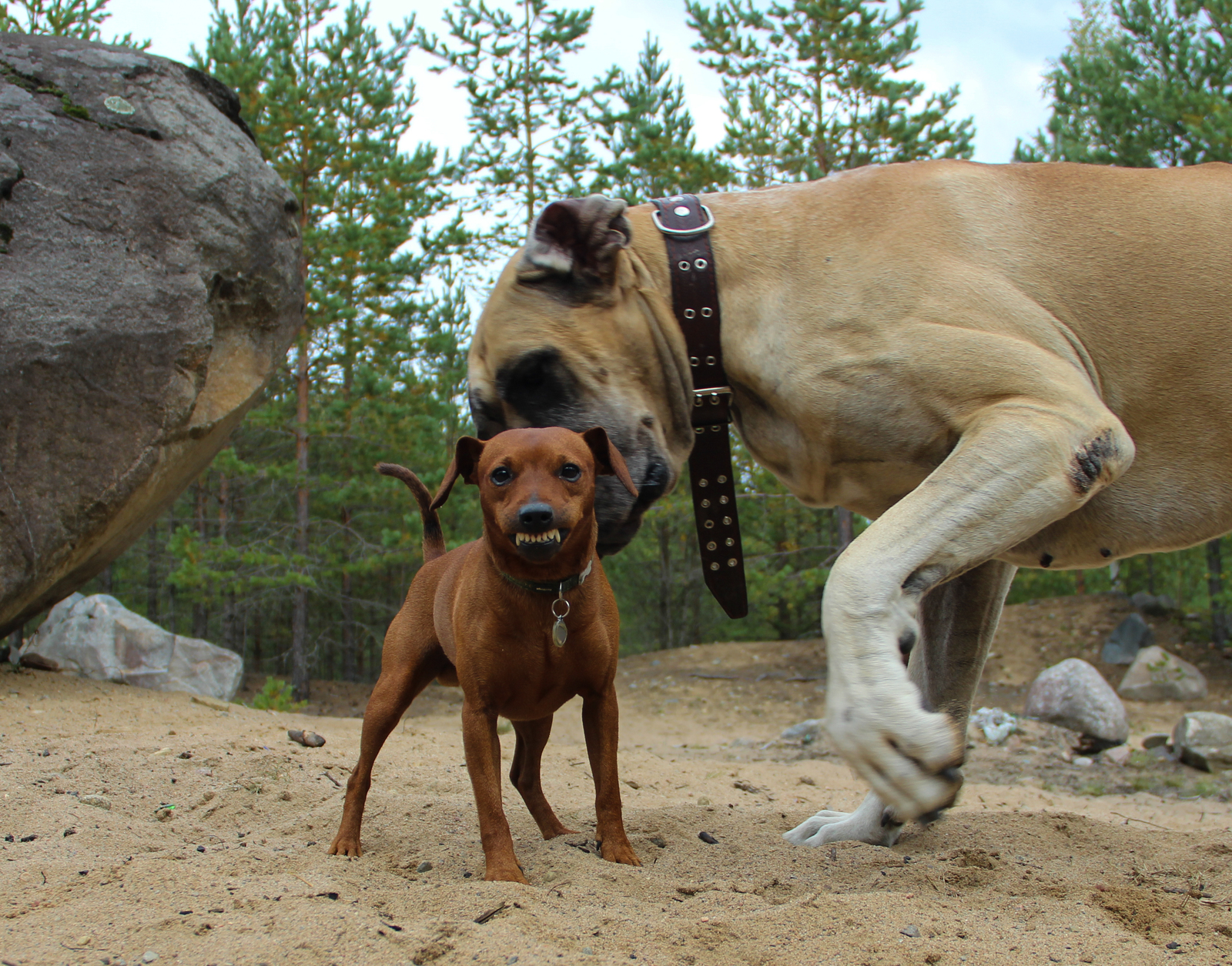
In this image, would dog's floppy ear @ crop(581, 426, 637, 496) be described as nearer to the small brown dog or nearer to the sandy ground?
the small brown dog

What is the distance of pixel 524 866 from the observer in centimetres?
251

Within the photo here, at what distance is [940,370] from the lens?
228cm

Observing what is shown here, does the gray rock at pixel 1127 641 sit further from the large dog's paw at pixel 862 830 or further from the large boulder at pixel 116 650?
the large boulder at pixel 116 650

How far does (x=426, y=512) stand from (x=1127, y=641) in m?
12.1

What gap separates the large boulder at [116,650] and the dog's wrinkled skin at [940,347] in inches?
243

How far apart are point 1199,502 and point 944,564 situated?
1.06 meters

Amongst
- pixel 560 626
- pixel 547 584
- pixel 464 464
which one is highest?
pixel 464 464

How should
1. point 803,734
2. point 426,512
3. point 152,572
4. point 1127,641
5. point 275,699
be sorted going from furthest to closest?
point 152,572, point 1127,641, point 803,734, point 275,699, point 426,512

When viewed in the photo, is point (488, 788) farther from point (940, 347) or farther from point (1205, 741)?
point (1205, 741)

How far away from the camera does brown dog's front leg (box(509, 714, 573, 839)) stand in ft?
9.66

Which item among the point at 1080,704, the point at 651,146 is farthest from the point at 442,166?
the point at 1080,704

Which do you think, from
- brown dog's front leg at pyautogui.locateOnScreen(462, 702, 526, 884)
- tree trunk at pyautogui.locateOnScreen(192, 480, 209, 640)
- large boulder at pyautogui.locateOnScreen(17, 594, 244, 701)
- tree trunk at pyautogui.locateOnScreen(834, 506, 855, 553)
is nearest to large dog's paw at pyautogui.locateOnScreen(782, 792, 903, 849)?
brown dog's front leg at pyautogui.locateOnScreen(462, 702, 526, 884)

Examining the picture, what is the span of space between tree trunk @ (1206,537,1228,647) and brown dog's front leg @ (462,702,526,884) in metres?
12.3

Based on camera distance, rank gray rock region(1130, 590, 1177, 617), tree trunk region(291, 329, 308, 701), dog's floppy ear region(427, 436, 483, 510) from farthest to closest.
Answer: gray rock region(1130, 590, 1177, 617) < tree trunk region(291, 329, 308, 701) < dog's floppy ear region(427, 436, 483, 510)
